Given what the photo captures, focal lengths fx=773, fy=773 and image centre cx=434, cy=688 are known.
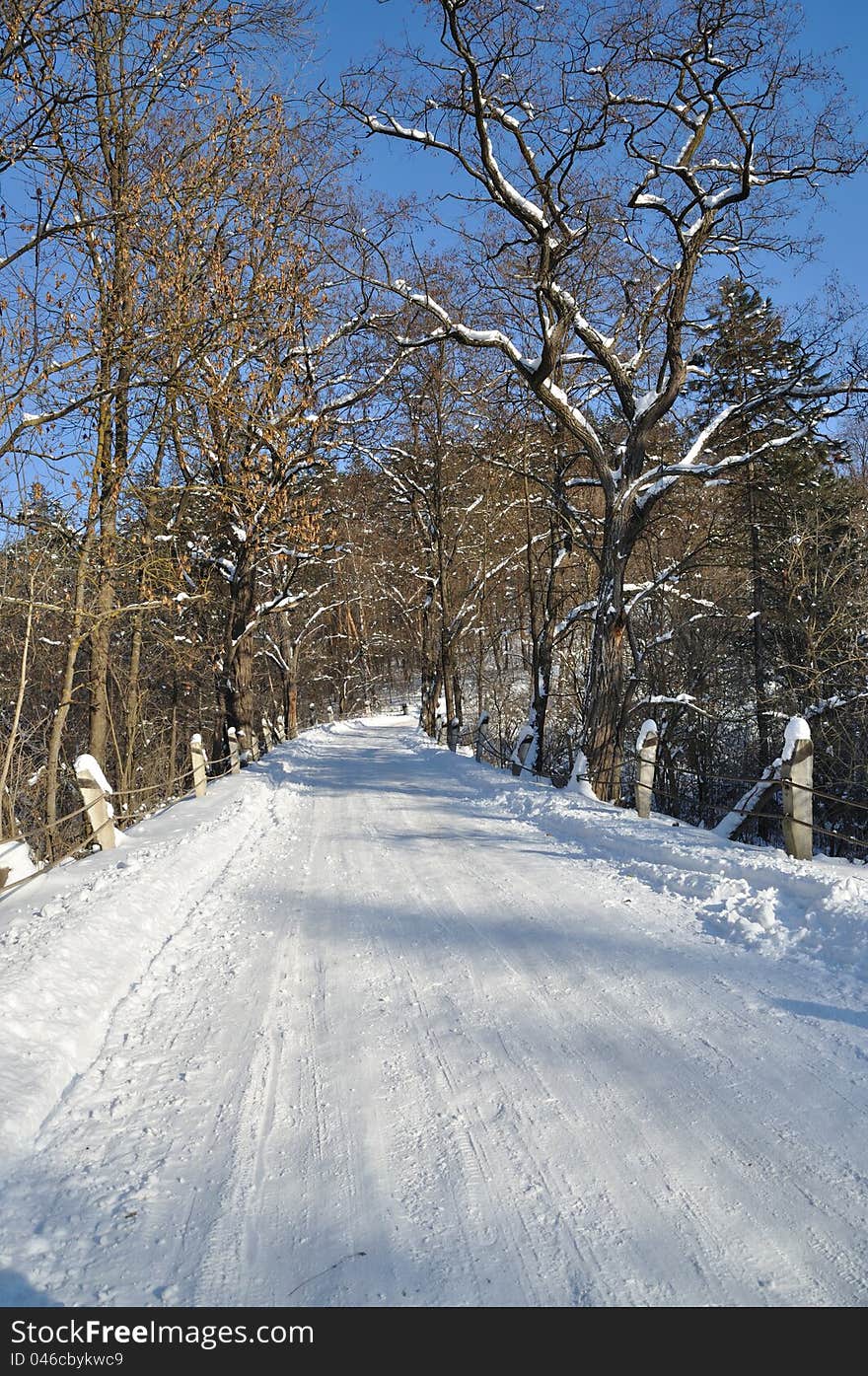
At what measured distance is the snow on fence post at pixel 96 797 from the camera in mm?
7891

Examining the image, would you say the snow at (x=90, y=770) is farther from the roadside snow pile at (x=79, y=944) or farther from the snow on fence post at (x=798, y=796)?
the snow on fence post at (x=798, y=796)

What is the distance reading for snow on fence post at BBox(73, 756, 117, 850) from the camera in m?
7.89

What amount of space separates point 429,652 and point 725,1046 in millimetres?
28375

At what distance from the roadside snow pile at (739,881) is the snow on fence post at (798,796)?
180mm

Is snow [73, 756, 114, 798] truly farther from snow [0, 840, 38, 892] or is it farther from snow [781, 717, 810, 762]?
snow [781, 717, 810, 762]

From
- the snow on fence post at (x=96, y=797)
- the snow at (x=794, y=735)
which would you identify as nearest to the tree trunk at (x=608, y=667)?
the snow at (x=794, y=735)

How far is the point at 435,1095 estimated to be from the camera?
3.32 m

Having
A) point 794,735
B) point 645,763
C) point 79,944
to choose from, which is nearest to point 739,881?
point 794,735

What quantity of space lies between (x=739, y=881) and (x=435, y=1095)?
11.4 ft

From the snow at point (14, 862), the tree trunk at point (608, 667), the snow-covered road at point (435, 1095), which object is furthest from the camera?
the tree trunk at point (608, 667)

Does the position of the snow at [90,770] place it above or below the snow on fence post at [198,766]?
above

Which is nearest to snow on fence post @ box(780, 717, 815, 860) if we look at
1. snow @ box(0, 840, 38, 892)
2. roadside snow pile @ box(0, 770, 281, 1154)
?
roadside snow pile @ box(0, 770, 281, 1154)

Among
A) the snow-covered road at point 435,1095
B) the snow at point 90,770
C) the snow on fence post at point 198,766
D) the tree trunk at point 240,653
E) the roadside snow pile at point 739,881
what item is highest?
the tree trunk at point 240,653

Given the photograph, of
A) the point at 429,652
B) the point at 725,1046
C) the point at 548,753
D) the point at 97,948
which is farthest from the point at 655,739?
the point at 429,652
